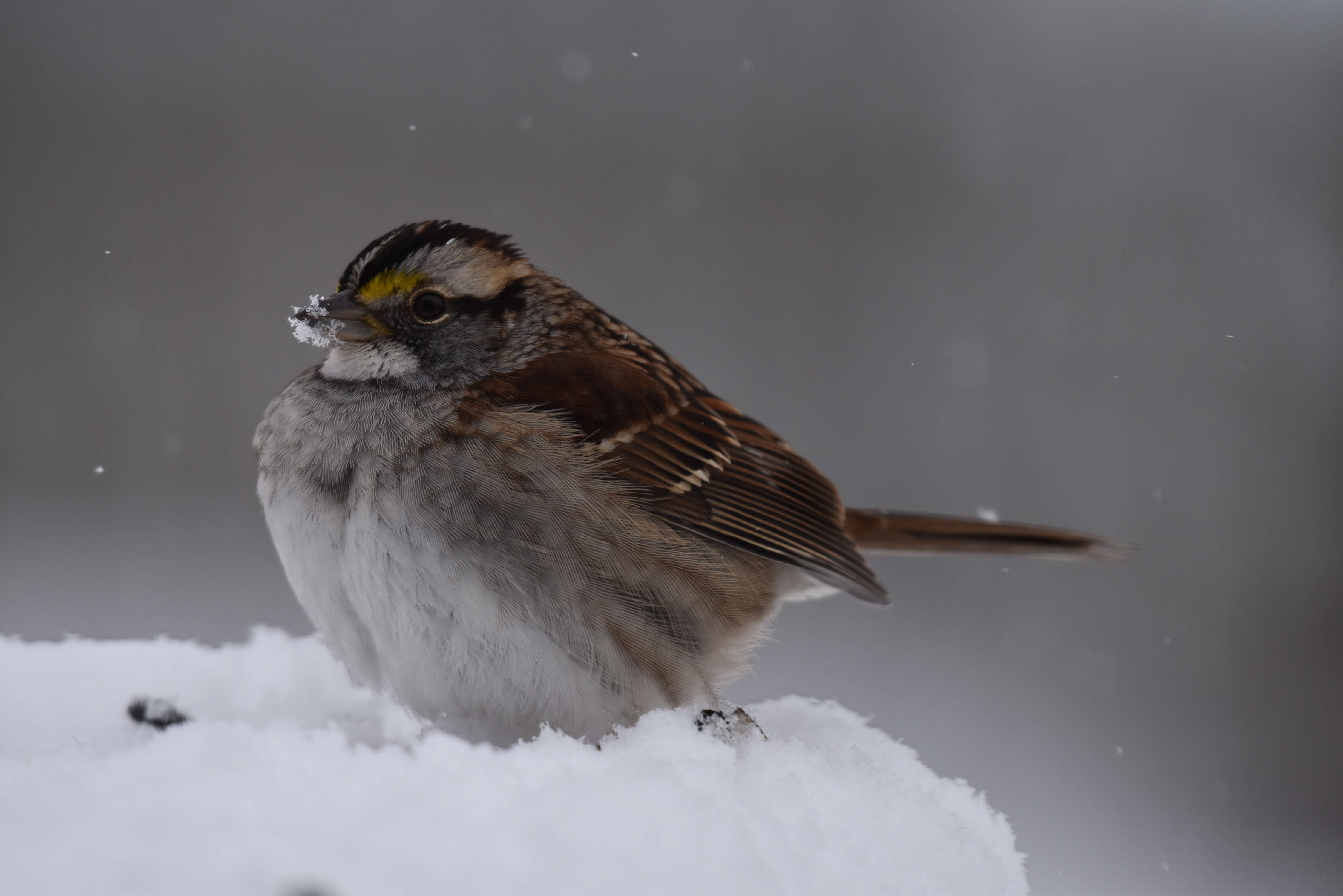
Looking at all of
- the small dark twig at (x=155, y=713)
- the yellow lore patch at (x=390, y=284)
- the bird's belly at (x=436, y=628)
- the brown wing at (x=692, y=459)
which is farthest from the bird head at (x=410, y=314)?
the small dark twig at (x=155, y=713)

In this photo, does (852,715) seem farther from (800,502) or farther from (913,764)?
(800,502)

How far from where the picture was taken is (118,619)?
3629 millimetres

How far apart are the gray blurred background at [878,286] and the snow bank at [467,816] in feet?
8.31

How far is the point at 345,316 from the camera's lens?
1.78m

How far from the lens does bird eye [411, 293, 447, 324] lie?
1.83 metres

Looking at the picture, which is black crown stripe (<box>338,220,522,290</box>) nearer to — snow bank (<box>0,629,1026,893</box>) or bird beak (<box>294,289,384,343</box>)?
bird beak (<box>294,289,384,343</box>)

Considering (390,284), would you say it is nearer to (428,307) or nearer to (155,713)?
(428,307)

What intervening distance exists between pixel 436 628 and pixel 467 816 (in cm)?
61

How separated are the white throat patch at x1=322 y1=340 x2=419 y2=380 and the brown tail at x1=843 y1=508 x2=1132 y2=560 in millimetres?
1117

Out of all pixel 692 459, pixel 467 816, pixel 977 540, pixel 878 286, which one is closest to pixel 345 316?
pixel 692 459

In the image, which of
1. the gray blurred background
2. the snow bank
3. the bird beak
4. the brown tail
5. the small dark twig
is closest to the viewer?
the snow bank

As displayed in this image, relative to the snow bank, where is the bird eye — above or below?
above

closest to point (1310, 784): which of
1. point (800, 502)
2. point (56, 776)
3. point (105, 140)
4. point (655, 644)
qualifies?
point (800, 502)

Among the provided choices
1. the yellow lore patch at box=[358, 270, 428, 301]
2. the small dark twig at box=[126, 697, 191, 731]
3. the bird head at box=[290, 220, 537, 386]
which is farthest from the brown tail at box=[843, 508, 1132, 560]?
the small dark twig at box=[126, 697, 191, 731]
